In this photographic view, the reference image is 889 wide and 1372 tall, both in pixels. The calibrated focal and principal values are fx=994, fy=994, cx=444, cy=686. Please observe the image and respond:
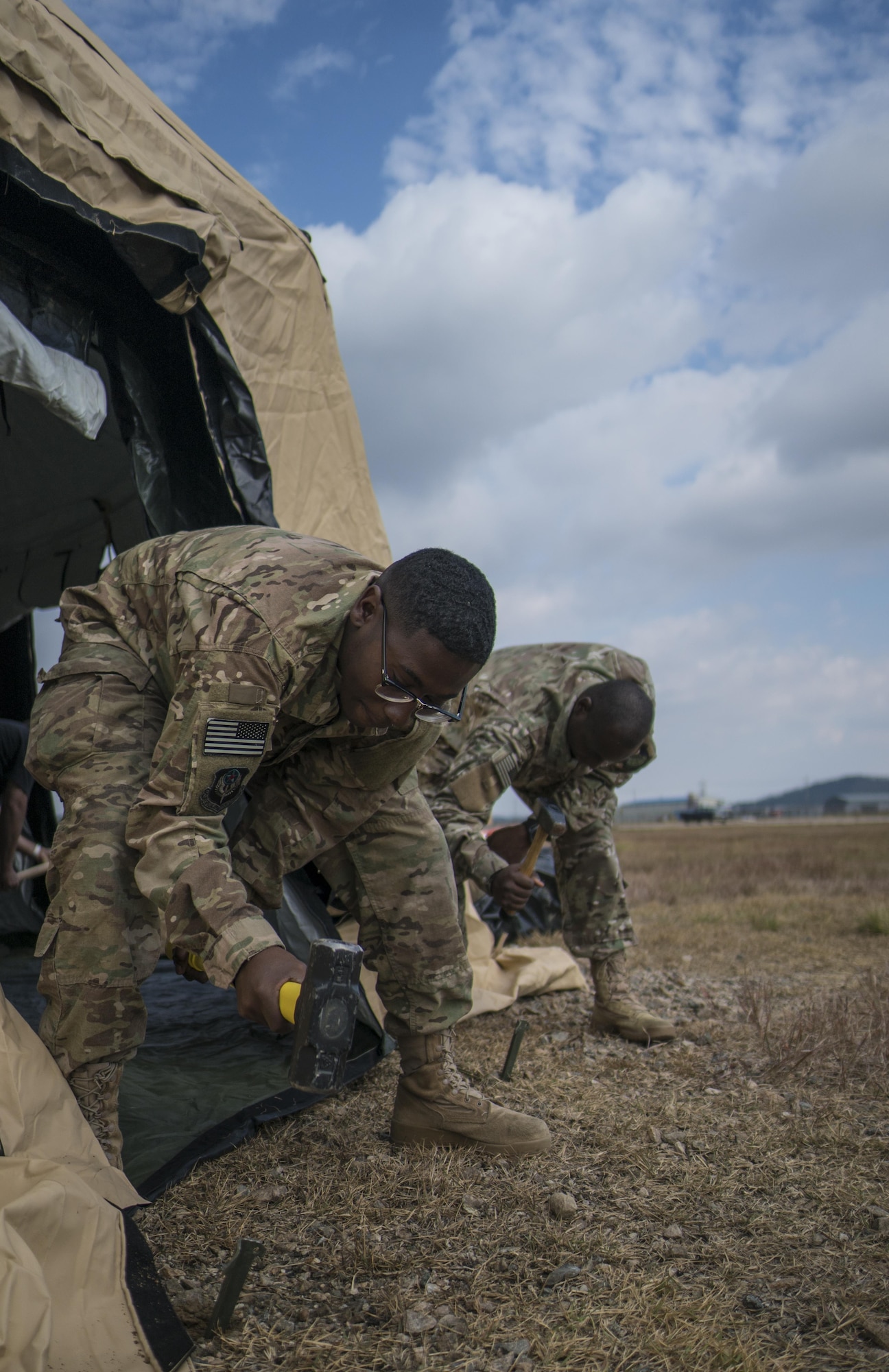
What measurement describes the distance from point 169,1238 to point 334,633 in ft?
4.09

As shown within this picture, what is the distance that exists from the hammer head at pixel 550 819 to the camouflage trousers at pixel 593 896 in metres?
0.33

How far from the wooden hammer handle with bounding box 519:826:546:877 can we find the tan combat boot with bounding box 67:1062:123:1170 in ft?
5.31

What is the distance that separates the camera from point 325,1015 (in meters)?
1.52

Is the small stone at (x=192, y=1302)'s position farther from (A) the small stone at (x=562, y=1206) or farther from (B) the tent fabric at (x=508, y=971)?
(B) the tent fabric at (x=508, y=971)

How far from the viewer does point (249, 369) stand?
3.38 meters

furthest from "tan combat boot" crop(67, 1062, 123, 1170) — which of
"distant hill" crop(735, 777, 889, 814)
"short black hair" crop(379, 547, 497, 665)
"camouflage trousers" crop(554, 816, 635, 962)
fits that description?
"distant hill" crop(735, 777, 889, 814)

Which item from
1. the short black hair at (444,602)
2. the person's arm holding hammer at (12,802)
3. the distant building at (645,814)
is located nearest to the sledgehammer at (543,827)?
the short black hair at (444,602)

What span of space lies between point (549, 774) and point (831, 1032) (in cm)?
132

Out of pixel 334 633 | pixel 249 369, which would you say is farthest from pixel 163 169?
pixel 334 633

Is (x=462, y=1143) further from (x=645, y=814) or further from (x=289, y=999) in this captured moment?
(x=645, y=814)

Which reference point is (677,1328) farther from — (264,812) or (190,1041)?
(190,1041)

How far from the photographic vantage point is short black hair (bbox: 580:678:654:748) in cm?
342

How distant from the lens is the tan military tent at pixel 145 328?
254 cm

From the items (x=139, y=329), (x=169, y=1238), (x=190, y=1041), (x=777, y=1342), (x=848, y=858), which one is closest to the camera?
(x=777, y=1342)
